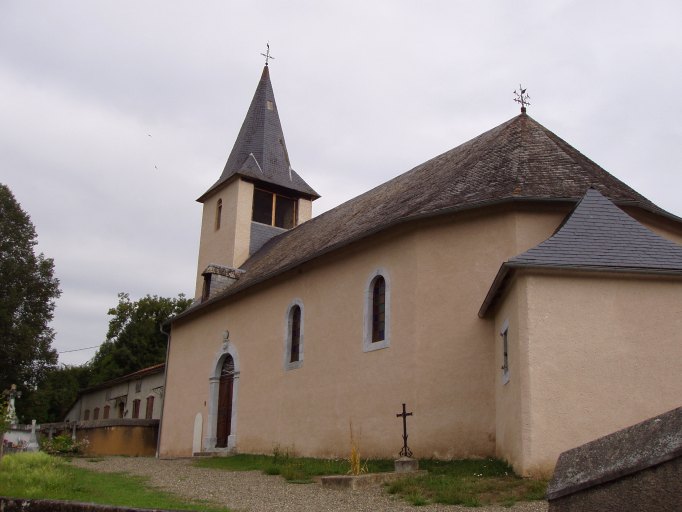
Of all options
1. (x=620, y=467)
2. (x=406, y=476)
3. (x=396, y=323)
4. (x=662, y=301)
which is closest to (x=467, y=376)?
(x=396, y=323)

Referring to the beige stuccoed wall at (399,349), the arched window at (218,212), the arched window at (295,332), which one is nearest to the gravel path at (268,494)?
the beige stuccoed wall at (399,349)

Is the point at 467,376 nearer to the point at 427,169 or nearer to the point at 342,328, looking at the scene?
the point at 342,328

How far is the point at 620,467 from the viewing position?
13.1 ft

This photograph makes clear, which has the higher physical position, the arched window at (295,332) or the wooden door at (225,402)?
the arched window at (295,332)

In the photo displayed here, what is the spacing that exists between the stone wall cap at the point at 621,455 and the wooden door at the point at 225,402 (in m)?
16.7

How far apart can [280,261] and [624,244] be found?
449 inches

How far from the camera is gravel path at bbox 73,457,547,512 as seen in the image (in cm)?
862

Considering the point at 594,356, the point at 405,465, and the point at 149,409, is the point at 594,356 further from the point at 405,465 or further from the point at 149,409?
the point at 149,409

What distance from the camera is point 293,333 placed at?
18281 mm

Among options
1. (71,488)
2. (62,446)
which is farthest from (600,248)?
(62,446)

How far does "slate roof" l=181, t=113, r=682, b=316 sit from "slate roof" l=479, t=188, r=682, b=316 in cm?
115

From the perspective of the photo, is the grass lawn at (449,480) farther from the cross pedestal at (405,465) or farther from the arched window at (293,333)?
the arched window at (293,333)

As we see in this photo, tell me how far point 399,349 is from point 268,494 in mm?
4814

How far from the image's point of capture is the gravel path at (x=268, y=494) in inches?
340
